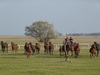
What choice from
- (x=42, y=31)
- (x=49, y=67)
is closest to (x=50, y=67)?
(x=49, y=67)

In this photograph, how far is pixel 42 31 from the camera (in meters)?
81.4

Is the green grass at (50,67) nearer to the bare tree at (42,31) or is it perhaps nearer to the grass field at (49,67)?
the grass field at (49,67)

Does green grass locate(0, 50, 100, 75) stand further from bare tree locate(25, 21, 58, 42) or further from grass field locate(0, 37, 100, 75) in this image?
bare tree locate(25, 21, 58, 42)

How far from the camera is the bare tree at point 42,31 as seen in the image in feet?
267

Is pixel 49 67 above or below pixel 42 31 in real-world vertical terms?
below

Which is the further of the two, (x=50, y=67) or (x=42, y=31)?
(x=42, y=31)

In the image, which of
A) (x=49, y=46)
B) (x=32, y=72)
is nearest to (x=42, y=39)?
(x=49, y=46)

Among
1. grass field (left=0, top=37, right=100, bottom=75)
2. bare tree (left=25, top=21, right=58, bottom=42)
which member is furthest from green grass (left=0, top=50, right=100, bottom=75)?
bare tree (left=25, top=21, right=58, bottom=42)

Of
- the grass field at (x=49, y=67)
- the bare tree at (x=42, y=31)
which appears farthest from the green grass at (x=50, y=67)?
the bare tree at (x=42, y=31)

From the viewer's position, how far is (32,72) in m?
17.8

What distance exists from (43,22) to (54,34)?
15.7ft

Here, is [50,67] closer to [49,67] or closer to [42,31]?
[49,67]

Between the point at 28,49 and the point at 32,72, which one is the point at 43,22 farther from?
the point at 32,72

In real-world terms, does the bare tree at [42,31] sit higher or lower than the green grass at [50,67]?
higher
